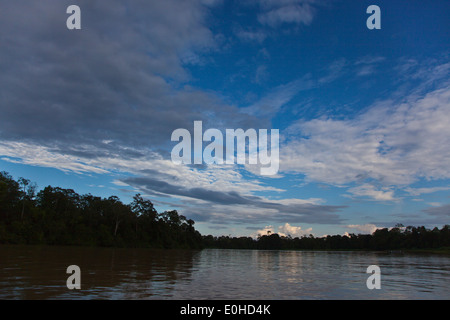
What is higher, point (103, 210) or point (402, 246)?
point (103, 210)

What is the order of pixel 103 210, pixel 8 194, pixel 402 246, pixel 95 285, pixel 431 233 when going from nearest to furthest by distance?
1. pixel 95 285
2. pixel 8 194
3. pixel 103 210
4. pixel 431 233
5. pixel 402 246

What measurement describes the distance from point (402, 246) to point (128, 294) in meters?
215

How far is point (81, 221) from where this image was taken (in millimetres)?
113438

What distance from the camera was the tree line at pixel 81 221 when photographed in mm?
90200

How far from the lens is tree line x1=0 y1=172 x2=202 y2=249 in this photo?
90200mm

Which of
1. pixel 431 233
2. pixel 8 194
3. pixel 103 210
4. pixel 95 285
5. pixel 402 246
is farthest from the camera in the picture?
pixel 402 246

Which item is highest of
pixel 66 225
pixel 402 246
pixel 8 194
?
pixel 8 194

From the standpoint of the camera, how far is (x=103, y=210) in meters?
125

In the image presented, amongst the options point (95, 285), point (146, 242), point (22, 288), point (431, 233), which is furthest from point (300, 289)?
point (431, 233)

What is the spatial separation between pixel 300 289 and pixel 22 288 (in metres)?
17.2
